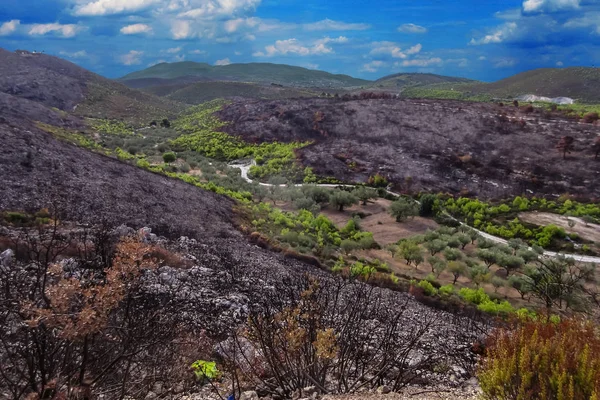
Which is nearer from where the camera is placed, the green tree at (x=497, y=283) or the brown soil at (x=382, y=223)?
the green tree at (x=497, y=283)

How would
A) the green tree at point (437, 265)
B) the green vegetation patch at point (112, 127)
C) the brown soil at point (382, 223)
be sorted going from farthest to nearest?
the green vegetation patch at point (112, 127), the brown soil at point (382, 223), the green tree at point (437, 265)

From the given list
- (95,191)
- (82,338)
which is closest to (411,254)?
(95,191)

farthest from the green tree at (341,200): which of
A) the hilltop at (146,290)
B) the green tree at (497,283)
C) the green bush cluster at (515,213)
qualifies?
the green tree at (497,283)

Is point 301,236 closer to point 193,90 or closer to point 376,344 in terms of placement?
point 376,344

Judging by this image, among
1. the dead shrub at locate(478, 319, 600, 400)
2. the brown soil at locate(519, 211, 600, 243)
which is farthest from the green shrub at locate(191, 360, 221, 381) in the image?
the brown soil at locate(519, 211, 600, 243)

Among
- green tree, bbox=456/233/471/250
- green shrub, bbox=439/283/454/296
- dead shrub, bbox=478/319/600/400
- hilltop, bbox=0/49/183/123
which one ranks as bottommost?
green tree, bbox=456/233/471/250

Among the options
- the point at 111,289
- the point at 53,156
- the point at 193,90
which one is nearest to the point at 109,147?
the point at 53,156

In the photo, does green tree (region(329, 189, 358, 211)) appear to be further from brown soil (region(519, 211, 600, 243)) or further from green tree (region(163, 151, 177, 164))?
green tree (region(163, 151, 177, 164))

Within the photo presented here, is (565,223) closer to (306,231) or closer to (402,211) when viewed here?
(402,211)

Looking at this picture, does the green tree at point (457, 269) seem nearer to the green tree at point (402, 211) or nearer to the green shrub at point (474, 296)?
the green shrub at point (474, 296)
